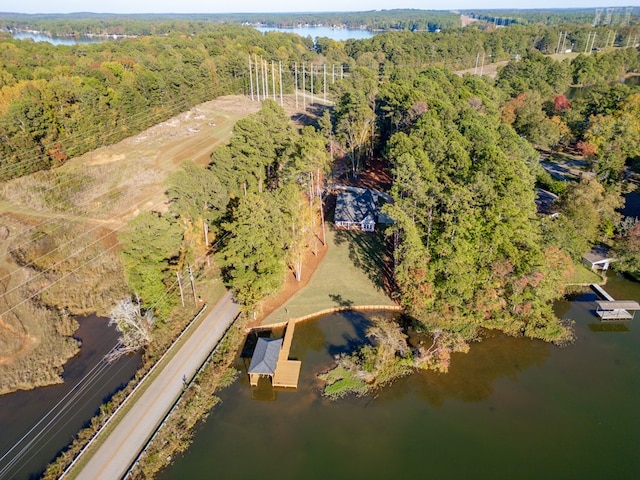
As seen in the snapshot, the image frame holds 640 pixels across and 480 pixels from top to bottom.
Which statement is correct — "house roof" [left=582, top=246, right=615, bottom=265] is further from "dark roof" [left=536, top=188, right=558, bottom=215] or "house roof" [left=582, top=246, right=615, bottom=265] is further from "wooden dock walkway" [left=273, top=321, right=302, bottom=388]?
"wooden dock walkway" [left=273, top=321, right=302, bottom=388]

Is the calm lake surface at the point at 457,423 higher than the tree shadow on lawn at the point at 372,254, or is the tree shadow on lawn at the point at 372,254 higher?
the tree shadow on lawn at the point at 372,254

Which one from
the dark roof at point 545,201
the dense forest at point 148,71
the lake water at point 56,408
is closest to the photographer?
the lake water at point 56,408

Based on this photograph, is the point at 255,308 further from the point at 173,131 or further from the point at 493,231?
the point at 173,131

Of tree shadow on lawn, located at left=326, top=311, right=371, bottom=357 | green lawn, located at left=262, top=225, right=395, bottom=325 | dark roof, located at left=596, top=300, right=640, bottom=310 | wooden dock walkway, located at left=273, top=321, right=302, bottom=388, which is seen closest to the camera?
wooden dock walkway, located at left=273, top=321, right=302, bottom=388

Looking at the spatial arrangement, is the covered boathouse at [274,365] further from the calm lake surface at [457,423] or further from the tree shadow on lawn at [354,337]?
the tree shadow on lawn at [354,337]

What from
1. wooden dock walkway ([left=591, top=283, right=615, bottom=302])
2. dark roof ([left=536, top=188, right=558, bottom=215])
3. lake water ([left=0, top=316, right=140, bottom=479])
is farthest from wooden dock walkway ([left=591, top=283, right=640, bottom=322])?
lake water ([left=0, top=316, right=140, bottom=479])

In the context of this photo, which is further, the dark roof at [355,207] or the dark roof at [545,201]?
the dark roof at [355,207]

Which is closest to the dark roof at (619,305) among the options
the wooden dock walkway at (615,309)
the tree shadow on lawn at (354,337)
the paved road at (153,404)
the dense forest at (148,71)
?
the wooden dock walkway at (615,309)

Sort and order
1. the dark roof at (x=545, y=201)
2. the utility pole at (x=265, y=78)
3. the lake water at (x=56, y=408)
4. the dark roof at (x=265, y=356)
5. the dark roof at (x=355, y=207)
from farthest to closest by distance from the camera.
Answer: the utility pole at (x=265, y=78) < the dark roof at (x=355, y=207) < the dark roof at (x=545, y=201) < the dark roof at (x=265, y=356) < the lake water at (x=56, y=408)
